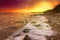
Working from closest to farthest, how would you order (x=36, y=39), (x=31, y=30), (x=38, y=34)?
(x=36, y=39) < (x=38, y=34) < (x=31, y=30)

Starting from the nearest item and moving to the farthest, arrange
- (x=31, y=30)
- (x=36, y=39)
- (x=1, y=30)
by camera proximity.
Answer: (x=36, y=39)
(x=31, y=30)
(x=1, y=30)

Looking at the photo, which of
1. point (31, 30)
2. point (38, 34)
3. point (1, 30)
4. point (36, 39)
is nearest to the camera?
point (36, 39)

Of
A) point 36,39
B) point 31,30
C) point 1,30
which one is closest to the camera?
point 36,39

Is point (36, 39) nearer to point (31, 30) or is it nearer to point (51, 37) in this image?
point (51, 37)

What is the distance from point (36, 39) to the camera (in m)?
9.38

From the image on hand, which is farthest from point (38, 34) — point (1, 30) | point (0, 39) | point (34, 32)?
point (1, 30)

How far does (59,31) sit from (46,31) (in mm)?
959

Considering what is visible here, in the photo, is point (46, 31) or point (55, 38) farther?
point (46, 31)

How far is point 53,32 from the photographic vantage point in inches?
435

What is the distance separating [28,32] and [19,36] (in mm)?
861

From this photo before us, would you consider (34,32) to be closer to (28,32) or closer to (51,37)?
(28,32)

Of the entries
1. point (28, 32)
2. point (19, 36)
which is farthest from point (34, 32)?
point (19, 36)

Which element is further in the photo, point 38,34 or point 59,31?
point 59,31

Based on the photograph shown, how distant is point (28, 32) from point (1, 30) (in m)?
2.59
